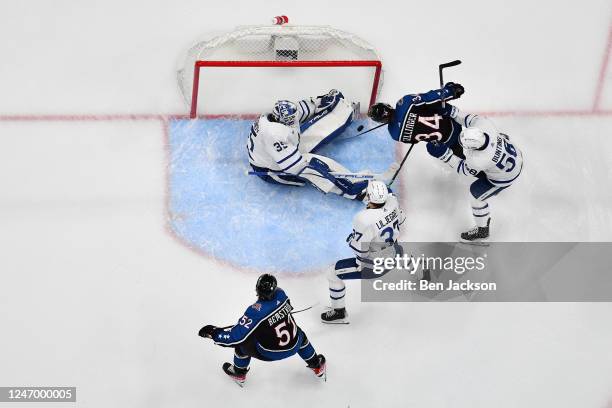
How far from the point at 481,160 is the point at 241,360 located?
1.87 m

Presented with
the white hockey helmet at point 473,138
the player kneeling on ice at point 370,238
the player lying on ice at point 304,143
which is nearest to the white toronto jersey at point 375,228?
the player kneeling on ice at point 370,238

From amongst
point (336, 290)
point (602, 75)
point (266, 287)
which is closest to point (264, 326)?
point (266, 287)

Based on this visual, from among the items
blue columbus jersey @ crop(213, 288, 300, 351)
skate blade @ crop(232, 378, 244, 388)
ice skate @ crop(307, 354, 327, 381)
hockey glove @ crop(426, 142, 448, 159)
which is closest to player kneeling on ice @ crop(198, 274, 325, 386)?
blue columbus jersey @ crop(213, 288, 300, 351)

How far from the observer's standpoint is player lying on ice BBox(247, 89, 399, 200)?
7.83m

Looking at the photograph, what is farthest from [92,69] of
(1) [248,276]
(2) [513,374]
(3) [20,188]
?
(2) [513,374]

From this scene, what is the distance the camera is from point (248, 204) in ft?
26.8

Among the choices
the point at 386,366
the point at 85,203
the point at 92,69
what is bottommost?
the point at 386,366

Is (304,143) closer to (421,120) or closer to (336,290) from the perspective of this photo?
(421,120)

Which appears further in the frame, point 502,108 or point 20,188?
point 502,108

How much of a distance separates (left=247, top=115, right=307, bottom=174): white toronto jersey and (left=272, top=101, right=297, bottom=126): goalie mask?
33 millimetres

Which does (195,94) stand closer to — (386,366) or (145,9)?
(145,9)

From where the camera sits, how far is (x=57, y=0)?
919cm

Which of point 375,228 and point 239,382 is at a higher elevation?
point 375,228

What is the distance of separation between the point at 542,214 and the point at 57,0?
383 centimetres
